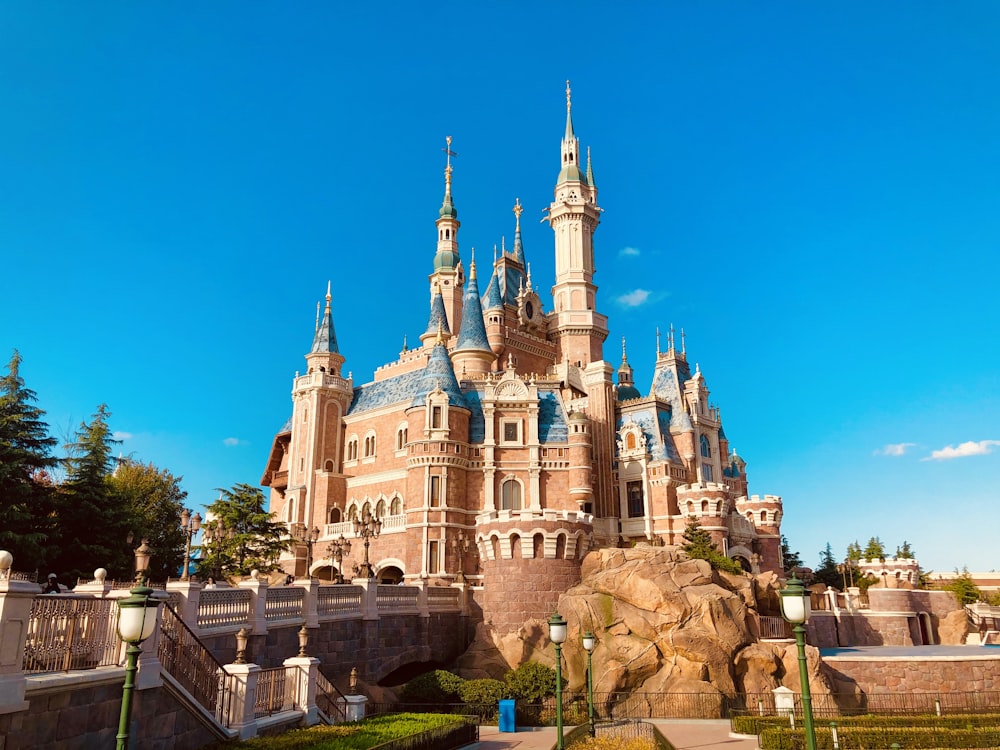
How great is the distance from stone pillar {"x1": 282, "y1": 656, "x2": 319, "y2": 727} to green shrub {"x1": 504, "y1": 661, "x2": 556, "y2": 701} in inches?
543

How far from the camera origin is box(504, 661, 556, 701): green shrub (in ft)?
98.5

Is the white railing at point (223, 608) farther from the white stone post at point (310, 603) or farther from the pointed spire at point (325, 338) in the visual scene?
the pointed spire at point (325, 338)

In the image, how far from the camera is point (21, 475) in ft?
112

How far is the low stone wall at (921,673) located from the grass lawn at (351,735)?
21279 mm

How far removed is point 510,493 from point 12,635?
1498 inches

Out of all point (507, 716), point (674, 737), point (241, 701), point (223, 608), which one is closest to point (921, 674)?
point (674, 737)

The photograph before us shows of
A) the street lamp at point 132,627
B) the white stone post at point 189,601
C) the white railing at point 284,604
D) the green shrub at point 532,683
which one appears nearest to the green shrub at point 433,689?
the green shrub at point 532,683

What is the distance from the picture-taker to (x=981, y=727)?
21719 mm

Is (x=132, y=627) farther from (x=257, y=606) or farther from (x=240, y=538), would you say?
(x=240, y=538)

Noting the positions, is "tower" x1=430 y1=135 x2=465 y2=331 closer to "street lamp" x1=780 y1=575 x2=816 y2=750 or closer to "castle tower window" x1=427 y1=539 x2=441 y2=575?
"castle tower window" x1=427 y1=539 x2=441 y2=575

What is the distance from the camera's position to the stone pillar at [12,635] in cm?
955

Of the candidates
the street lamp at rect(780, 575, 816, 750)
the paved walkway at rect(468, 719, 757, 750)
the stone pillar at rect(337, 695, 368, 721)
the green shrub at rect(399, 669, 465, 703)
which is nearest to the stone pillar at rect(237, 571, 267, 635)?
the stone pillar at rect(337, 695, 368, 721)

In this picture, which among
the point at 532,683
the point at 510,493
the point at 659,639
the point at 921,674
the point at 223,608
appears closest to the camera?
the point at 223,608

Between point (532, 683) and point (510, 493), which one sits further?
point (510, 493)
